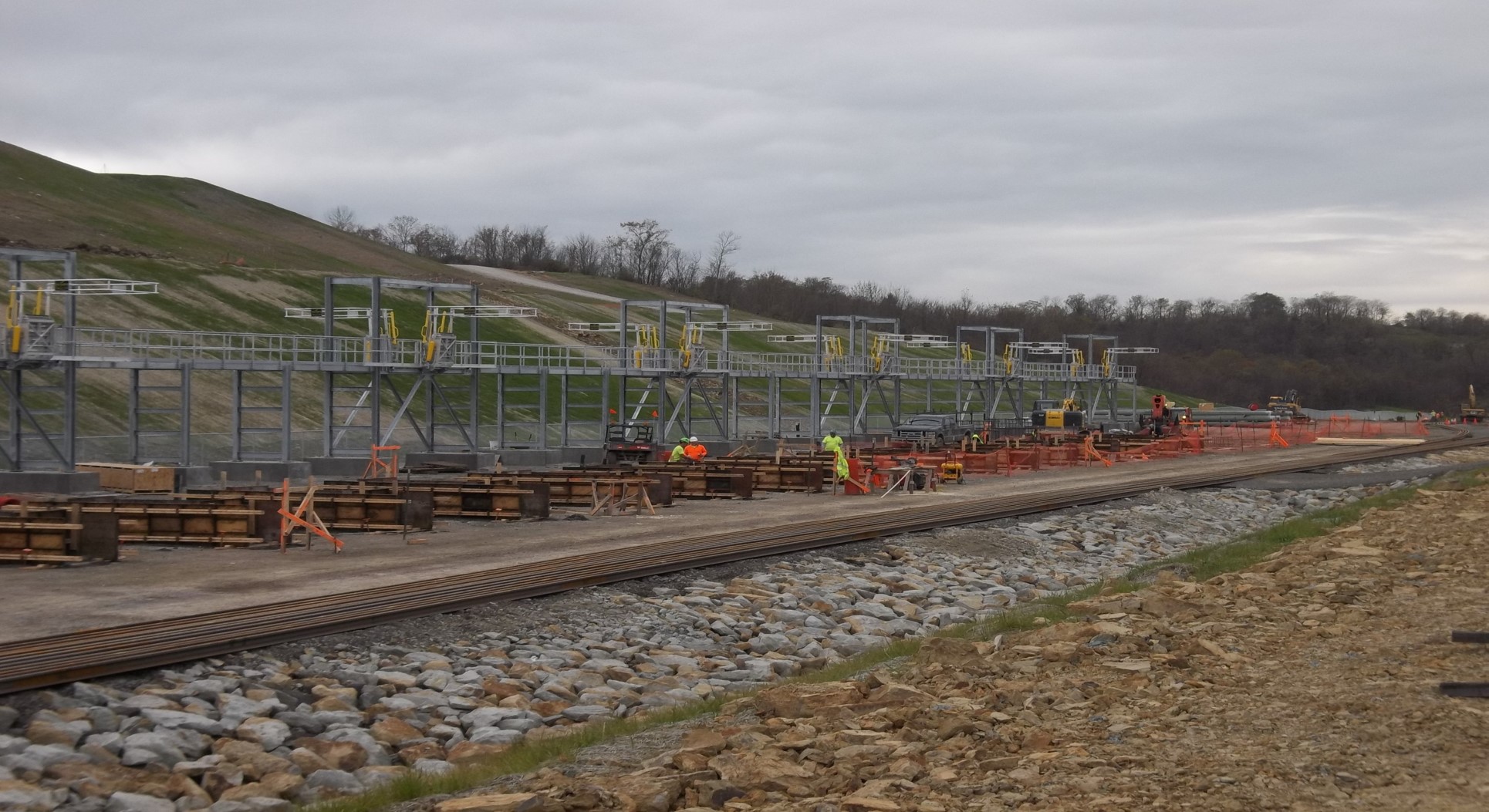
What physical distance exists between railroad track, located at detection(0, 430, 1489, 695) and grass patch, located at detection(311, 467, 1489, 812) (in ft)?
12.1

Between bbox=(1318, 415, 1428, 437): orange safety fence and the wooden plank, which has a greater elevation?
bbox=(1318, 415, 1428, 437): orange safety fence

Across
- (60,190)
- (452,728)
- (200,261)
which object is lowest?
(452,728)

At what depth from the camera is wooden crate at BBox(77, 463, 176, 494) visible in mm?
35500

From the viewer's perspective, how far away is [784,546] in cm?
2433

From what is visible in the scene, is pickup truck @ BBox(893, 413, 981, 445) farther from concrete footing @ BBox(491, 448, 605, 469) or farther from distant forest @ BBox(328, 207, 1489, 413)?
distant forest @ BBox(328, 207, 1489, 413)

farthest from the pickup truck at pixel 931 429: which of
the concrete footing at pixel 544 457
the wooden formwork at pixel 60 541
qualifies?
the wooden formwork at pixel 60 541

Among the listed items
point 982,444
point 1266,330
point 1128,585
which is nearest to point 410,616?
point 1128,585

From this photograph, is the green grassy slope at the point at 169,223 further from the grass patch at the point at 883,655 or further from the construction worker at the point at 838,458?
the grass patch at the point at 883,655

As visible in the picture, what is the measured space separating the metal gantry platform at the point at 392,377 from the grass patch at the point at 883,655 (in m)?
28.3

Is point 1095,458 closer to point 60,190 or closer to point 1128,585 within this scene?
point 1128,585

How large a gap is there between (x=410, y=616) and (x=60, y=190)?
317 ft

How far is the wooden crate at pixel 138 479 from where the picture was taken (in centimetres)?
3550

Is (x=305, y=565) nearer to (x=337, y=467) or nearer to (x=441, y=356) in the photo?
(x=337, y=467)

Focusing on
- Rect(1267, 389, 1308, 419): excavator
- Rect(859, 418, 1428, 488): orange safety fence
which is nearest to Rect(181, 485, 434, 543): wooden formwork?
Rect(859, 418, 1428, 488): orange safety fence
